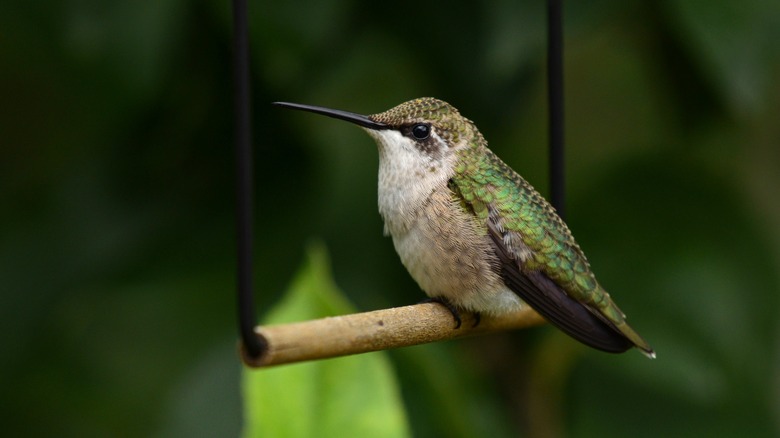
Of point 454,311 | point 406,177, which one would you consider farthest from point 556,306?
point 406,177

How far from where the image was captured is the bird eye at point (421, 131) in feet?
6.09

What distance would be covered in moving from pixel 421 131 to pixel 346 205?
1.04m

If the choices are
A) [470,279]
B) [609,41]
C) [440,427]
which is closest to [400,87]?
[609,41]

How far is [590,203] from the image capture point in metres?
2.96

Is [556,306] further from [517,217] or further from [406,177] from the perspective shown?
[406,177]

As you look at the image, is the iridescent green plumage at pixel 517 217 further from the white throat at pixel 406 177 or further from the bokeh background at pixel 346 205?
the bokeh background at pixel 346 205

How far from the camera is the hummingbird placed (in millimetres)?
1868

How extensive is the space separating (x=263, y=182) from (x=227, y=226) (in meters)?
0.15

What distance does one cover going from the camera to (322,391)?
2.04 m

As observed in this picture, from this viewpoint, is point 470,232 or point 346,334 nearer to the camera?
point 346,334

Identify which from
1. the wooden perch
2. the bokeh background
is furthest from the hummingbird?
the bokeh background

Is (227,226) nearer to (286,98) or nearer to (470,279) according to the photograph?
(286,98)

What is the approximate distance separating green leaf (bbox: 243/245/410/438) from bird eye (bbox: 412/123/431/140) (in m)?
0.33

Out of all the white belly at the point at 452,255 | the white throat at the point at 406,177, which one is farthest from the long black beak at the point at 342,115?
the white belly at the point at 452,255
